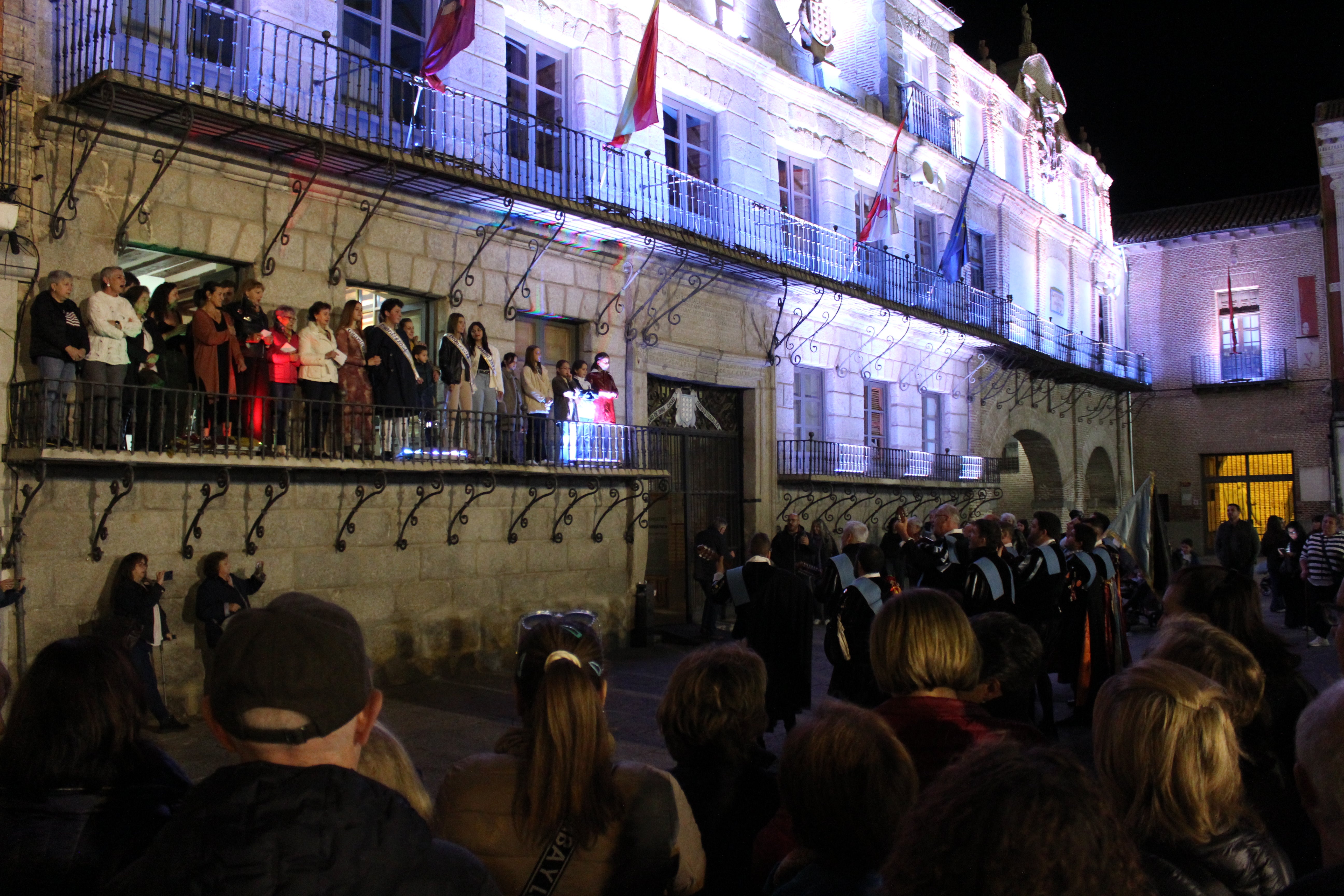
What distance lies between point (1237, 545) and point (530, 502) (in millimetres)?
12311

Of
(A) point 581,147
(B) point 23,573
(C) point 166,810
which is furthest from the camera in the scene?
(A) point 581,147

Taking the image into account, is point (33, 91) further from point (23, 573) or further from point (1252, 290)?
point (1252, 290)

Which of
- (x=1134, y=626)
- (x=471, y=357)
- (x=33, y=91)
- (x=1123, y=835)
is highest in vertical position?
(x=33, y=91)

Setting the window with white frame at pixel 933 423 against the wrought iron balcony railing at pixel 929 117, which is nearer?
the wrought iron balcony railing at pixel 929 117

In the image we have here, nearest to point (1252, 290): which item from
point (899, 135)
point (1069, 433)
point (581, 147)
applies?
point (1069, 433)

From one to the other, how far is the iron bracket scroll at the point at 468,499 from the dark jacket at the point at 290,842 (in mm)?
10763

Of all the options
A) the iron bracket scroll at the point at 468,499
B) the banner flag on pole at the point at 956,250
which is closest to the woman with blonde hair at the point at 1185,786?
the iron bracket scroll at the point at 468,499

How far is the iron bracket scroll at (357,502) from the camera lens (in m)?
11.2

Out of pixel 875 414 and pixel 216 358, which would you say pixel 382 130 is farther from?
pixel 875 414

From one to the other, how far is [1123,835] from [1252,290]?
3410cm

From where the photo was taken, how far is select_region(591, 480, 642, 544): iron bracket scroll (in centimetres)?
1427

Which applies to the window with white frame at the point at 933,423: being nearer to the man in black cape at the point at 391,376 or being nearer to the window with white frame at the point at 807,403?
the window with white frame at the point at 807,403

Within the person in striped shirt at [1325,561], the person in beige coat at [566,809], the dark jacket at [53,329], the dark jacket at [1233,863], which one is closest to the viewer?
the dark jacket at [1233,863]

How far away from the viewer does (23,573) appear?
8961 millimetres
